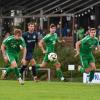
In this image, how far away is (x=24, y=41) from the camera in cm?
2286

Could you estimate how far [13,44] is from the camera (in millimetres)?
21922

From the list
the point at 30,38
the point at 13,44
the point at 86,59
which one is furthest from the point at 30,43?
the point at 86,59

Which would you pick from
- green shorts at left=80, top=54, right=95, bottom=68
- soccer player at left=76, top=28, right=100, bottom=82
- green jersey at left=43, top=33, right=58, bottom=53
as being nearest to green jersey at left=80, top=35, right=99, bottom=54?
soccer player at left=76, top=28, right=100, bottom=82

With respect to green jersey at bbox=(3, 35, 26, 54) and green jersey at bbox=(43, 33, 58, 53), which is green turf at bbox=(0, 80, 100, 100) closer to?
green jersey at bbox=(3, 35, 26, 54)

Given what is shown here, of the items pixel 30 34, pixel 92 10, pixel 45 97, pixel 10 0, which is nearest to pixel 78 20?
pixel 92 10

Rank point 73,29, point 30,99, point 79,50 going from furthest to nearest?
point 73,29 → point 79,50 → point 30,99

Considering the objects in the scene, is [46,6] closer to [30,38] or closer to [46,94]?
[30,38]

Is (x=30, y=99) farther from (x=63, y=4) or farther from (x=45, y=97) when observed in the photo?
(x=63, y=4)

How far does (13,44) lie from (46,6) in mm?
18439

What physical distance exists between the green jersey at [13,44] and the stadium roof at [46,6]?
16842mm

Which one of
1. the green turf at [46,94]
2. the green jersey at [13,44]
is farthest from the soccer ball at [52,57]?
the green turf at [46,94]

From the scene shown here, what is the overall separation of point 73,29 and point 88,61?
1470 cm

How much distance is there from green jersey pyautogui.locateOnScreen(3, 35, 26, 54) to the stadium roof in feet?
55.3

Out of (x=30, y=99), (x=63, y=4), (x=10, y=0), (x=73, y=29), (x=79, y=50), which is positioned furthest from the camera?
(x=10, y=0)
